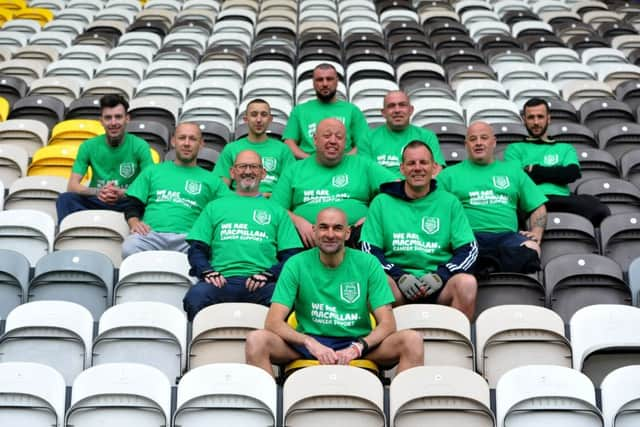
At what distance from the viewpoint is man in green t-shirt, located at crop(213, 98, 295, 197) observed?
28.3 ft

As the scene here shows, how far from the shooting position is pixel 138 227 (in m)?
7.73

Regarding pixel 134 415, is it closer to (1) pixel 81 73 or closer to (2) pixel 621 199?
(2) pixel 621 199

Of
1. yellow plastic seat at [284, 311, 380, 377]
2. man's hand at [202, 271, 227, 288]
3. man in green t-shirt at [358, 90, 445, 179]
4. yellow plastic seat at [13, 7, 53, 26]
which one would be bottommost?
yellow plastic seat at [284, 311, 380, 377]

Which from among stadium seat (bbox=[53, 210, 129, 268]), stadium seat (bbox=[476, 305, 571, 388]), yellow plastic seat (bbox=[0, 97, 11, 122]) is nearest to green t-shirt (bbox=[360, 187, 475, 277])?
stadium seat (bbox=[476, 305, 571, 388])

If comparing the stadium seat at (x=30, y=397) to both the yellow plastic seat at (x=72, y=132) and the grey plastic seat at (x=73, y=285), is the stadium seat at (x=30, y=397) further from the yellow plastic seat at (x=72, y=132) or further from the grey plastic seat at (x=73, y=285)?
the yellow plastic seat at (x=72, y=132)

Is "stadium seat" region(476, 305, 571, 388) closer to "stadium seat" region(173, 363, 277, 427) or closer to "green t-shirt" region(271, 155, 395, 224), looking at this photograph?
"stadium seat" region(173, 363, 277, 427)

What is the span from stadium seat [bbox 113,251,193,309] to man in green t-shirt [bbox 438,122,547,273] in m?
1.93

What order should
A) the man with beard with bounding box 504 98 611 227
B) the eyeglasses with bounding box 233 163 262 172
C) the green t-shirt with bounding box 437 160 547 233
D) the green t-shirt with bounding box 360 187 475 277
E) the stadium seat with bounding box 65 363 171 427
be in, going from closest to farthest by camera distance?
the stadium seat with bounding box 65 363 171 427, the green t-shirt with bounding box 360 187 475 277, the eyeglasses with bounding box 233 163 262 172, the green t-shirt with bounding box 437 160 547 233, the man with beard with bounding box 504 98 611 227

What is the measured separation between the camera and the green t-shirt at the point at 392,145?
8.61 metres

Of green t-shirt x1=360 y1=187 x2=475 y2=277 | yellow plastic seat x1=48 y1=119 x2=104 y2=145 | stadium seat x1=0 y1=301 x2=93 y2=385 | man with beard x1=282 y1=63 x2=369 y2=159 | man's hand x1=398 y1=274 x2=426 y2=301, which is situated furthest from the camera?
yellow plastic seat x1=48 y1=119 x2=104 y2=145

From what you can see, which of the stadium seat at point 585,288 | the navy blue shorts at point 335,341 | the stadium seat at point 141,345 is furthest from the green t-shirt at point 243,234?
the stadium seat at point 585,288

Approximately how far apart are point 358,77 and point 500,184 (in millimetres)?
4046

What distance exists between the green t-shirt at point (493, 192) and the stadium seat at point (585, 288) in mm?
656

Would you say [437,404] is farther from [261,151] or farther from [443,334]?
[261,151]
